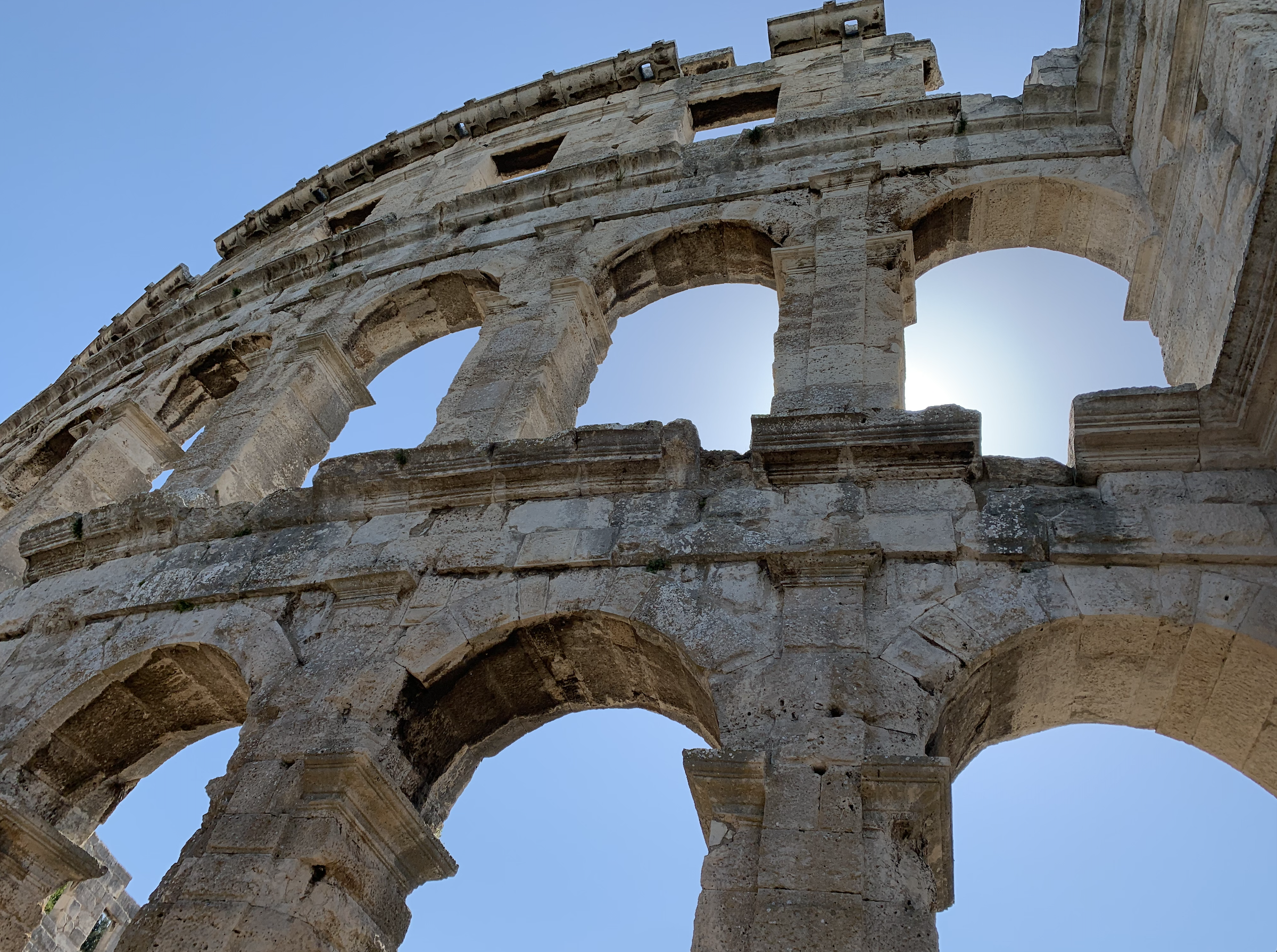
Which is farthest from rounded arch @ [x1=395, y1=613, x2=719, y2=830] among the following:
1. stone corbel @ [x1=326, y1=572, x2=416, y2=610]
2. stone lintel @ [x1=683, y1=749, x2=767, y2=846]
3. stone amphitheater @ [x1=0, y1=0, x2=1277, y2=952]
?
stone lintel @ [x1=683, y1=749, x2=767, y2=846]

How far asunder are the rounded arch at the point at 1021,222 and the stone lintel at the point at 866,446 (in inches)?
114

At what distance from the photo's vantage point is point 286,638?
5.19 metres

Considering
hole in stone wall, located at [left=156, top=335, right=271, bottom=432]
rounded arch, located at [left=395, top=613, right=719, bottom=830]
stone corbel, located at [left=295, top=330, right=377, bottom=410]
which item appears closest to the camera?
rounded arch, located at [left=395, top=613, right=719, bottom=830]

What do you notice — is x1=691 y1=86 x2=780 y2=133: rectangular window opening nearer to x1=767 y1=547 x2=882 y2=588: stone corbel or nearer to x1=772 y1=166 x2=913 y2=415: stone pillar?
x1=772 y1=166 x2=913 y2=415: stone pillar

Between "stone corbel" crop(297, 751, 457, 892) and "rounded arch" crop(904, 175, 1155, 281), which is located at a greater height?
"rounded arch" crop(904, 175, 1155, 281)

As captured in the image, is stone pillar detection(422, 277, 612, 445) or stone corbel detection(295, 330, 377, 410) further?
stone corbel detection(295, 330, 377, 410)

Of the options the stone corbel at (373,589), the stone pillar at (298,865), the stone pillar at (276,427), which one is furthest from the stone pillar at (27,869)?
the stone pillar at (276,427)

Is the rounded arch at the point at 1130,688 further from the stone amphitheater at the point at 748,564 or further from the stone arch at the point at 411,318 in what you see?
the stone arch at the point at 411,318

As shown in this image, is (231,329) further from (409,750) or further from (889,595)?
(889,595)

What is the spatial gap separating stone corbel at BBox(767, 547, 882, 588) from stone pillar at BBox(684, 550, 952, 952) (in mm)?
386

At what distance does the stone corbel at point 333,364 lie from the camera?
845cm

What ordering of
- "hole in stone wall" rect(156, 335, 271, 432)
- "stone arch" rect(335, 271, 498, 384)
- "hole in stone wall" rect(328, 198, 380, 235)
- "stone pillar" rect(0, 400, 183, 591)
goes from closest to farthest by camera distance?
"stone pillar" rect(0, 400, 183, 591)
"stone arch" rect(335, 271, 498, 384)
"hole in stone wall" rect(156, 335, 271, 432)
"hole in stone wall" rect(328, 198, 380, 235)

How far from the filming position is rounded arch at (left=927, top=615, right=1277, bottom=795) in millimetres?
4242

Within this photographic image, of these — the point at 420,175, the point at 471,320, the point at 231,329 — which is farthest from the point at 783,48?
the point at 231,329
